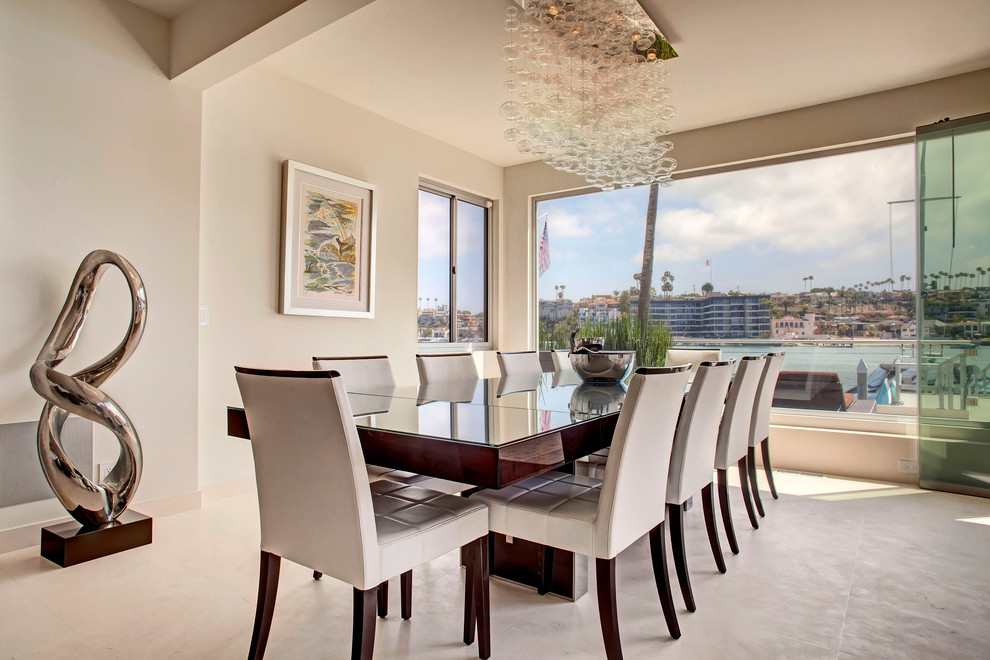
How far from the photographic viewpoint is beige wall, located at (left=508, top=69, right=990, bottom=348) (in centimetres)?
376

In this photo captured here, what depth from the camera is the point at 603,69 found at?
2.87m

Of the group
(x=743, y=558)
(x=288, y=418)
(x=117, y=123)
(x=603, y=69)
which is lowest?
(x=743, y=558)

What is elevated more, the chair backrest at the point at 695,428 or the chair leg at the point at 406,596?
the chair backrest at the point at 695,428

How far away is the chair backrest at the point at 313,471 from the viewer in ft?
4.44

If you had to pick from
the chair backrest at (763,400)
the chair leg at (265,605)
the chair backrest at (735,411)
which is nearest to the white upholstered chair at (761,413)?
the chair backrest at (763,400)

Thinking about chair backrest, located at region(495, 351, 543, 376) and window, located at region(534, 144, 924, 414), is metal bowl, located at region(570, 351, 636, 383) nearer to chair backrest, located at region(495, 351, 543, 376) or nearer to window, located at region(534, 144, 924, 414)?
chair backrest, located at region(495, 351, 543, 376)

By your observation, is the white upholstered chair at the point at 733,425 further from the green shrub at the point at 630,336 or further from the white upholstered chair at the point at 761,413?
the green shrub at the point at 630,336

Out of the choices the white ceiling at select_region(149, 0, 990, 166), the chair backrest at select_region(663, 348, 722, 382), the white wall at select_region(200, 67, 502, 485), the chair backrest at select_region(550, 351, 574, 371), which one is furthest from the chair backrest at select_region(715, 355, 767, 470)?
the white wall at select_region(200, 67, 502, 485)

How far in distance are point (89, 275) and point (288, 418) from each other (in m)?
1.88

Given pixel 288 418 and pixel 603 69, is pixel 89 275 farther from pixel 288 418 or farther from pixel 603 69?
pixel 603 69

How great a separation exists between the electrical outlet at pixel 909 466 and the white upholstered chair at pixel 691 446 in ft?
8.20

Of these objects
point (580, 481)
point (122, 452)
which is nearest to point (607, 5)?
point (580, 481)

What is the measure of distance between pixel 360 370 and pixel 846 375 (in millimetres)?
3656

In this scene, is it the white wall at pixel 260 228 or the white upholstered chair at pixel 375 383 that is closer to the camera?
the white upholstered chair at pixel 375 383
